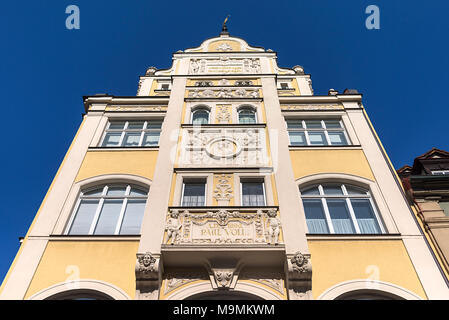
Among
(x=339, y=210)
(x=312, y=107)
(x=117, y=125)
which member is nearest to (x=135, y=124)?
(x=117, y=125)

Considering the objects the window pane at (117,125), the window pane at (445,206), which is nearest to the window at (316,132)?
the window pane at (445,206)

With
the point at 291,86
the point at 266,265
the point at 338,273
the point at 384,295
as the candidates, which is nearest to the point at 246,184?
the point at 266,265

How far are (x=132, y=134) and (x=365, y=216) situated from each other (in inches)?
373

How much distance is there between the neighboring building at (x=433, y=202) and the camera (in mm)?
9367

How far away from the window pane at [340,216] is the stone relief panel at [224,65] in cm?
985

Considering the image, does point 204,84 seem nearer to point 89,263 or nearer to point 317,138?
point 317,138

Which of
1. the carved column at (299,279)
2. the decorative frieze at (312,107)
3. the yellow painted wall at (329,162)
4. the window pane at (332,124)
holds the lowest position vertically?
the carved column at (299,279)

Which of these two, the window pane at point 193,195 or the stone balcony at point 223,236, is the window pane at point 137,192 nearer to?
the window pane at point 193,195

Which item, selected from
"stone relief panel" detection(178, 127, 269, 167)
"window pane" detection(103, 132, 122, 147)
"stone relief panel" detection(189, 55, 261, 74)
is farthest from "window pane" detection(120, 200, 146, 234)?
"stone relief panel" detection(189, 55, 261, 74)

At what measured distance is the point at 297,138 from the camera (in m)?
14.0

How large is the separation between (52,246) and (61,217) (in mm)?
1118

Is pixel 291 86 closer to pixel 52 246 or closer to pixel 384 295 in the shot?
pixel 384 295

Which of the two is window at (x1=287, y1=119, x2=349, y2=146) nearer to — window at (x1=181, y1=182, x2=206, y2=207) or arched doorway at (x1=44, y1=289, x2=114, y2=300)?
window at (x1=181, y1=182, x2=206, y2=207)

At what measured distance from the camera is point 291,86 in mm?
18906
